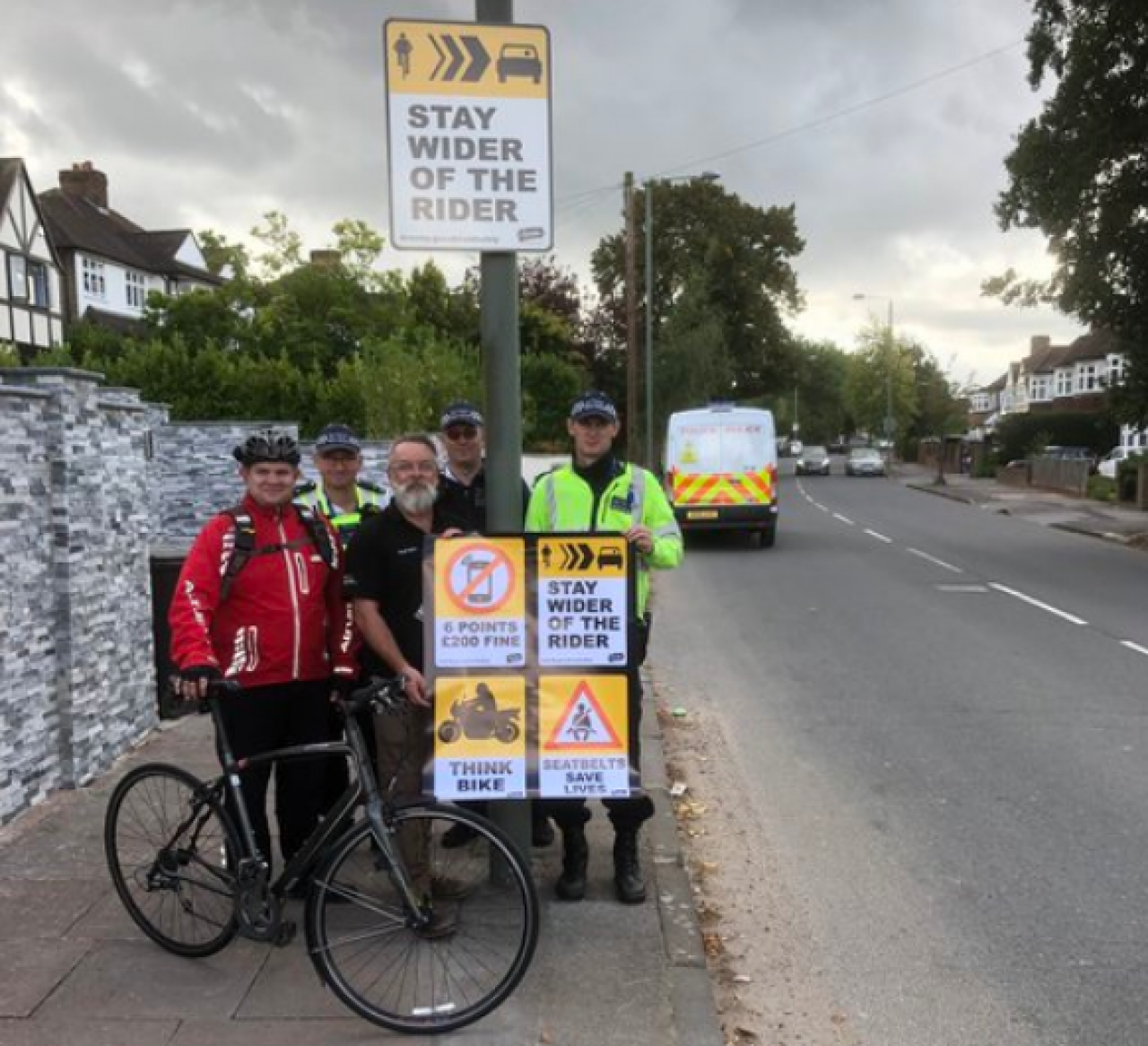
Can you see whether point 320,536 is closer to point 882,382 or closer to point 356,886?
point 356,886

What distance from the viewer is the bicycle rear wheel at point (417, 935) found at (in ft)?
10.1

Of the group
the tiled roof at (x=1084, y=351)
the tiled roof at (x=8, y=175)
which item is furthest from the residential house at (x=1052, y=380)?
the tiled roof at (x=8, y=175)

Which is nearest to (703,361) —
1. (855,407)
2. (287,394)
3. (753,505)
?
(753,505)

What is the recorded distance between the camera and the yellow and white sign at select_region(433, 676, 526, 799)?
143 inches

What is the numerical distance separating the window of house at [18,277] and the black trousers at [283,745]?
32.5 metres

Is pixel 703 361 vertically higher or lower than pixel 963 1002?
higher

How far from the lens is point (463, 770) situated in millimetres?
3650

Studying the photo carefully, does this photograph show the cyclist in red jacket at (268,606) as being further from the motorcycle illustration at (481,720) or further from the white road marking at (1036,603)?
the white road marking at (1036,603)

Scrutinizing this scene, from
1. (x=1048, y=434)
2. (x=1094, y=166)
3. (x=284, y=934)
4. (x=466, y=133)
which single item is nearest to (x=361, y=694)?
(x=284, y=934)

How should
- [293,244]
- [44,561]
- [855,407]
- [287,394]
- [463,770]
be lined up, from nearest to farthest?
[463,770] → [44,561] → [287,394] → [293,244] → [855,407]

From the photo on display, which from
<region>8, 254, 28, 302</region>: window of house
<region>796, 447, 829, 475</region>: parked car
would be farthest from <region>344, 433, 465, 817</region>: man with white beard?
<region>796, 447, 829, 475</region>: parked car

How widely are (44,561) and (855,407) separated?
208 feet

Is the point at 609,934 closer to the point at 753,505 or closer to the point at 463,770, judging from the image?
the point at 463,770

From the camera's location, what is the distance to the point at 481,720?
3.66 meters
